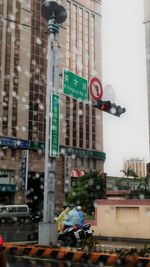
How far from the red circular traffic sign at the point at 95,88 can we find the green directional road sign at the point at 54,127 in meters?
1.02

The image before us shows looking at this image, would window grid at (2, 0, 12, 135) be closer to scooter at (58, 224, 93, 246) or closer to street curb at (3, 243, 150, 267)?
scooter at (58, 224, 93, 246)

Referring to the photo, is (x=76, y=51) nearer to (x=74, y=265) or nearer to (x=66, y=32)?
(x=66, y=32)

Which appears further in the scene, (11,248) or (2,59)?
(2,59)

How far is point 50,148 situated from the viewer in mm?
11312

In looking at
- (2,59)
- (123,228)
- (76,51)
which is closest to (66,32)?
(76,51)

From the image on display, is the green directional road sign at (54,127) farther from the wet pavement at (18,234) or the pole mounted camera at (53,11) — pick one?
the wet pavement at (18,234)

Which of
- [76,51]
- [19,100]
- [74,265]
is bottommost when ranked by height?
[74,265]

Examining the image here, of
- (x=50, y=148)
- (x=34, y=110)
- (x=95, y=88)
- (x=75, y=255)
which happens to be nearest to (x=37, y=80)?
(x=34, y=110)

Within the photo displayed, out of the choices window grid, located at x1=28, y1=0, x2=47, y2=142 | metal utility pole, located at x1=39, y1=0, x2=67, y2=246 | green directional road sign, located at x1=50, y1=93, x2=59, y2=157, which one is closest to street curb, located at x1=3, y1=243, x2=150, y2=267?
metal utility pole, located at x1=39, y1=0, x2=67, y2=246

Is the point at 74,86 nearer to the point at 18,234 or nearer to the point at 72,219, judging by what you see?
the point at 72,219

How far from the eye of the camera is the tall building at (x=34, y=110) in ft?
149

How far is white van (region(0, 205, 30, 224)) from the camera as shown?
33.5m

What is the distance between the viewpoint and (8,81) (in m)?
45.9

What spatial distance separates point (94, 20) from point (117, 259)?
5319 cm
